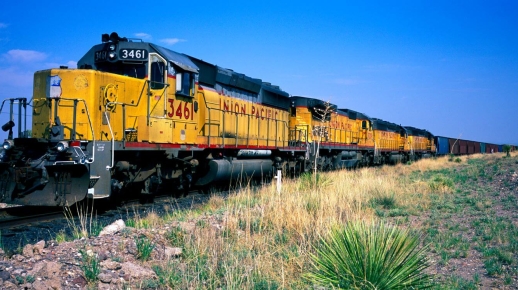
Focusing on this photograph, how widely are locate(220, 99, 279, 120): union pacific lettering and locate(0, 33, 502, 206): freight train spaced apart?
0.06 metres

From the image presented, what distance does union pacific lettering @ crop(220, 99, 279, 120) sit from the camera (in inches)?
542

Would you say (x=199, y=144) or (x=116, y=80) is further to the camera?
(x=199, y=144)

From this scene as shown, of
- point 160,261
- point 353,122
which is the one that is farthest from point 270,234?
point 353,122

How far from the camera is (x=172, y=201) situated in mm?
10656

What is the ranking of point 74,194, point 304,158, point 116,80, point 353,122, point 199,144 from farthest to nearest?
point 353,122, point 304,158, point 199,144, point 116,80, point 74,194

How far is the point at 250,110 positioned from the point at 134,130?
6213 millimetres

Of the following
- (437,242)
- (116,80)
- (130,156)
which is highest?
(116,80)

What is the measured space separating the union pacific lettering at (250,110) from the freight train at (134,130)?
61 millimetres

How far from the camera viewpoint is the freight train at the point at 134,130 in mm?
8078

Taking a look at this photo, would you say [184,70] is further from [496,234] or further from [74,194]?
[496,234]

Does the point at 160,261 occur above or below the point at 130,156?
below

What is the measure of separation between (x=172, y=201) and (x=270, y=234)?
4.86 meters

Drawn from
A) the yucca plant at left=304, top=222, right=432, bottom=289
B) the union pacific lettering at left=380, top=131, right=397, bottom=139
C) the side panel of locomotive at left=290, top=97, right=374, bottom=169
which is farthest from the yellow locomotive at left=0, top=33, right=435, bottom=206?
the union pacific lettering at left=380, top=131, right=397, bottom=139

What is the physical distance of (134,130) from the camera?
32.1ft
